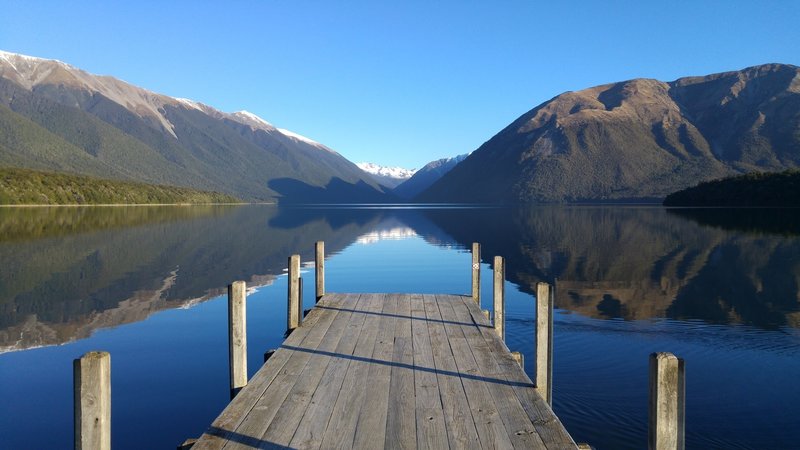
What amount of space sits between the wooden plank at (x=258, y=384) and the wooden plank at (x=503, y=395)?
2883mm

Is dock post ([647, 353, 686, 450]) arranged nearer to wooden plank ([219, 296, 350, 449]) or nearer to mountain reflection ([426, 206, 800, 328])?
wooden plank ([219, 296, 350, 449])

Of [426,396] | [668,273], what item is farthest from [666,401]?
[668,273]

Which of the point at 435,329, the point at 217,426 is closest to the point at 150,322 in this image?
the point at 435,329

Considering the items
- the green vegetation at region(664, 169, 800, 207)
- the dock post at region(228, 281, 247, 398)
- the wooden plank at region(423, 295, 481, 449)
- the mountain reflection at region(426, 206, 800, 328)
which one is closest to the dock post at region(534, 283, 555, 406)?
the wooden plank at region(423, 295, 481, 449)

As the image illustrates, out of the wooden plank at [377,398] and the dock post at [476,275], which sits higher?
the dock post at [476,275]

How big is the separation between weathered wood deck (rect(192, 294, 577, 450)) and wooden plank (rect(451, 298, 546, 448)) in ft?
0.04

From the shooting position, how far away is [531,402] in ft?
24.0

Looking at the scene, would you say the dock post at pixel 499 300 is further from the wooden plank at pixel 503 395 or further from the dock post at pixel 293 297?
the dock post at pixel 293 297

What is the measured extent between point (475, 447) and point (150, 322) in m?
14.8

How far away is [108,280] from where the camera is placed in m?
25.9

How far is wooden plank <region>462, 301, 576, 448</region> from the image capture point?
6.23 metres

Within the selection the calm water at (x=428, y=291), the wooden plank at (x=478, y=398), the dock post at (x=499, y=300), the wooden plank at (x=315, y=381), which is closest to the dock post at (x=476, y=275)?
the calm water at (x=428, y=291)

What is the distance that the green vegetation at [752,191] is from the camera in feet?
312

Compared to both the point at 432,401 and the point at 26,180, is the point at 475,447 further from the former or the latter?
the point at 26,180
